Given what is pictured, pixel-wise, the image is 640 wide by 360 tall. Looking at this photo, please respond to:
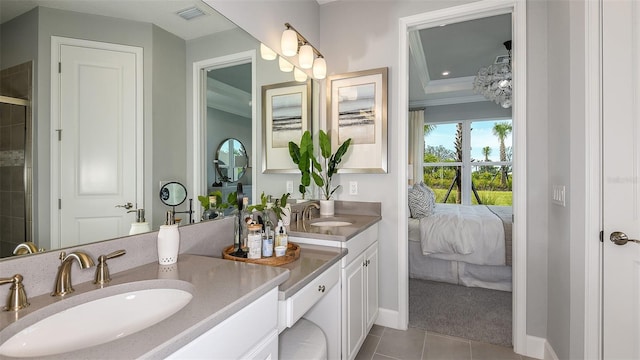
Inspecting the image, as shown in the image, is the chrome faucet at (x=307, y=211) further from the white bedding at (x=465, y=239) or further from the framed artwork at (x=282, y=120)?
the white bedding at (x=465, y=239)

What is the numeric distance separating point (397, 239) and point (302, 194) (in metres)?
0.83

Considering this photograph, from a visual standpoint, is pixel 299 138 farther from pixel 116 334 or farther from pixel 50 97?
pixel 116 334

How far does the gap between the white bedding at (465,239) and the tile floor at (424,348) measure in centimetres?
107

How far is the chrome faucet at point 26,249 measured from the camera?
30.6 inches

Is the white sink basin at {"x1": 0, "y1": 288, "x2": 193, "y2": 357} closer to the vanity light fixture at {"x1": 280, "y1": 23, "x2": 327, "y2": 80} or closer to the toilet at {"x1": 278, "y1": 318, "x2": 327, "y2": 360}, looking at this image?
the toilet at {"x1": 278, "y1": 318, "x2": 327, "y2": 360}

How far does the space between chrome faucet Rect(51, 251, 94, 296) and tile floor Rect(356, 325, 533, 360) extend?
1.69 m

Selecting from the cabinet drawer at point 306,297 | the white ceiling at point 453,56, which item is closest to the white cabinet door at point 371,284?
the cabinet drawer at point 306,297

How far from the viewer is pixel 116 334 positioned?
30.4 inches

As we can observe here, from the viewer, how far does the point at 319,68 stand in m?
2.29

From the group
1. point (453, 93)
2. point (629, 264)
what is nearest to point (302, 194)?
point (629, 264)

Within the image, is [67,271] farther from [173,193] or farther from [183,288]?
[173,193]

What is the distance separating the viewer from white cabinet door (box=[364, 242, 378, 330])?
1.96m

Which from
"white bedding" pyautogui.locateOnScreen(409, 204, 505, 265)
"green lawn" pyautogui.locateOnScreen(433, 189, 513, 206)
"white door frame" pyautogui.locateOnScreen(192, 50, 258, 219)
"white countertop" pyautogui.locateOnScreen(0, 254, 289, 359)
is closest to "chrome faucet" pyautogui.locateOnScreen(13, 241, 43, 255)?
"white countertop" pyautogui.locateOnScreen(0, 254, 289, 359)

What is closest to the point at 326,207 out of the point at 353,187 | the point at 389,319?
the point at 353,187
